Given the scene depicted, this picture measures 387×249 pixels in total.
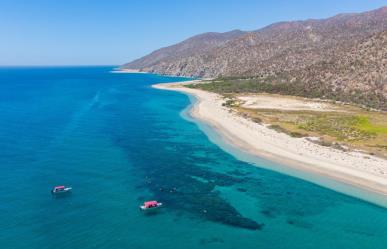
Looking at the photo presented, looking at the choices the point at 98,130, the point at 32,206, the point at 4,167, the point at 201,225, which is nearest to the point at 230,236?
the point at 201,225

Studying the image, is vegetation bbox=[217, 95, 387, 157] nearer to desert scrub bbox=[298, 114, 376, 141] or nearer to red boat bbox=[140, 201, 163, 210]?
desert scrub bbox=[298, 114, 376, 141]

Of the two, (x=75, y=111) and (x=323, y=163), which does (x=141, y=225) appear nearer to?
(x=323, y=163)

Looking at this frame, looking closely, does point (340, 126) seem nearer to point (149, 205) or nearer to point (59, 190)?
point (149, 205)

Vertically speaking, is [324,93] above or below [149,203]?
above

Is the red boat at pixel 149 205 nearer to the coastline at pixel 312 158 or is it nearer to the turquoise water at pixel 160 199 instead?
the turquoise water at pixel 160 199

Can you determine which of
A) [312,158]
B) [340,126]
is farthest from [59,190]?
[340,126]

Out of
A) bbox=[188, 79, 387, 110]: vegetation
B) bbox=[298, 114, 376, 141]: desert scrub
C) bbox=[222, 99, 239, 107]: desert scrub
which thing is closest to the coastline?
bbox=[298, 114, 376, 141]: desert scrub
